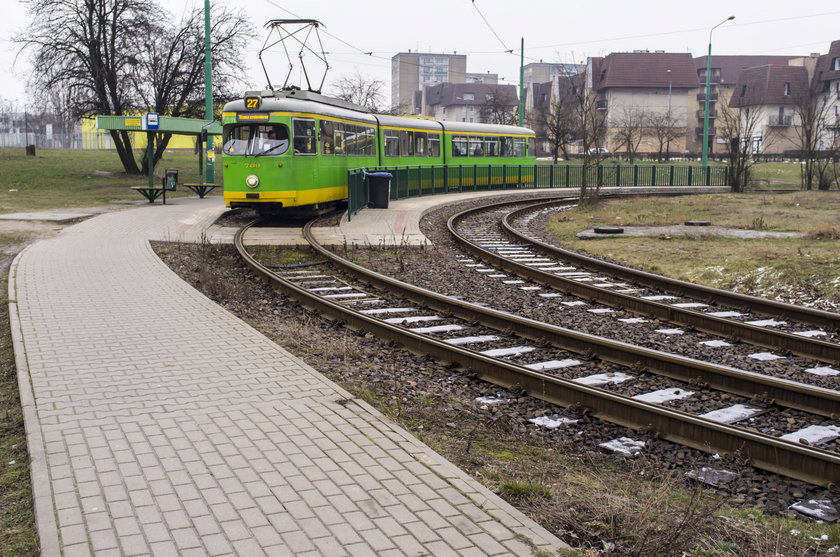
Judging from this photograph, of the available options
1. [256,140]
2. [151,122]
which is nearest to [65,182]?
[151,122]

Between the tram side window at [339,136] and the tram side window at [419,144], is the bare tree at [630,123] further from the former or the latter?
the tram side window at [339,136]

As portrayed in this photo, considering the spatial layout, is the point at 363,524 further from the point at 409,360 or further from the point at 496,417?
the point at 409,360

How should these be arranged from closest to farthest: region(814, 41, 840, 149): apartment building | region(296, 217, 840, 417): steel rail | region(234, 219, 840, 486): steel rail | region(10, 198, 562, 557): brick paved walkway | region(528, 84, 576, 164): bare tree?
1. region(10, 198, 562, 557): brick paved walkway
2. region(234, 219, 840, 486): steel rail
3. region(296, 217, 840, 417): steel rail
4. region(528, 84, 576, 164): bare tree
5. region(814, 41, 840, 149): apartment building

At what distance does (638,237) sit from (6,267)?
12.6m

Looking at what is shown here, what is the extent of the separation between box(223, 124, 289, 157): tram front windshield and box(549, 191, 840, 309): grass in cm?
682

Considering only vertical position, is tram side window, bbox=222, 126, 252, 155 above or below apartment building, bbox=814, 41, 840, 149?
below

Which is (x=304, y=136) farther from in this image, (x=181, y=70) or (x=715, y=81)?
(x=715, y=81)

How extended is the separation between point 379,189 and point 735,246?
1137 cm

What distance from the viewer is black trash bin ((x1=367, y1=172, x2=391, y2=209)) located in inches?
1002

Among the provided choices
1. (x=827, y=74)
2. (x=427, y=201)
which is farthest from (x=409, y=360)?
(x=827, y=74)

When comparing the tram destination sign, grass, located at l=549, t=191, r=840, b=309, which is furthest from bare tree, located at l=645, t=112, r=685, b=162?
the tram destination sign

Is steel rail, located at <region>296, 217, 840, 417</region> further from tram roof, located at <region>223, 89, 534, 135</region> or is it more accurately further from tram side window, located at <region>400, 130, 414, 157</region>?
tram side window, located at <region>400, 130, 414, 157</region>


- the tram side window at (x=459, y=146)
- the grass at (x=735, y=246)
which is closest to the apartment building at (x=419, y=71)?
the tram side window at (x=459, y=146)

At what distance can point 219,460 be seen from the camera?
5238mm
